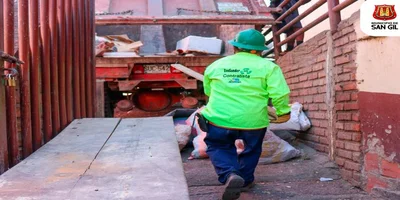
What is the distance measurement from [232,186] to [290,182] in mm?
834

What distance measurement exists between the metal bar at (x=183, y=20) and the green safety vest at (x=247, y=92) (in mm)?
2876

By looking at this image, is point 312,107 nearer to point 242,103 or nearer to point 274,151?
point 274,151

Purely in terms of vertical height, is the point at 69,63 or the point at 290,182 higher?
the point at 69,63

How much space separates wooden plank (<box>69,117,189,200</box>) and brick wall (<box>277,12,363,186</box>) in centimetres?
131

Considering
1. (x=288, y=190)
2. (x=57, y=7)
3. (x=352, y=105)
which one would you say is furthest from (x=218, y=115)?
(x=57, y=7)

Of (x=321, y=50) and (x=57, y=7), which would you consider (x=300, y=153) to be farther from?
(x=57, y=7)

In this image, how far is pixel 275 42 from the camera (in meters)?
5.82

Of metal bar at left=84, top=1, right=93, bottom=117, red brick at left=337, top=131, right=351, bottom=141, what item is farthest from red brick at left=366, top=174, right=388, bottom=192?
metal bar at left=84, top=1, right=93, bottom=117

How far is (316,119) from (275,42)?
1.96 m

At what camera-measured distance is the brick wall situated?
10.8 ft

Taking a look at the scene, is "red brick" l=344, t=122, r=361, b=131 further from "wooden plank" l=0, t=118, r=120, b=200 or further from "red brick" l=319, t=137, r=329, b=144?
"wooden plank" l=0, t=118, r=120, b=200

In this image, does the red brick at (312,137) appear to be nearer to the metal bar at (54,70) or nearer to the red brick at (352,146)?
the red brick at (352,146)

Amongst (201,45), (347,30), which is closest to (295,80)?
(347,30)

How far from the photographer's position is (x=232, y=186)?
9.12 ft
